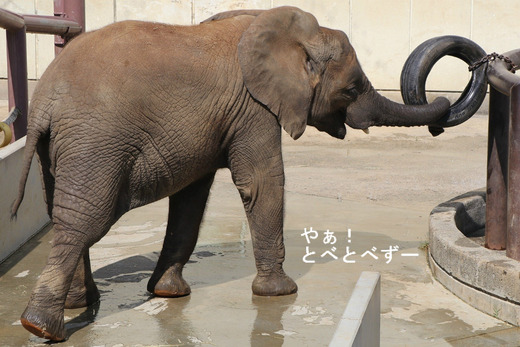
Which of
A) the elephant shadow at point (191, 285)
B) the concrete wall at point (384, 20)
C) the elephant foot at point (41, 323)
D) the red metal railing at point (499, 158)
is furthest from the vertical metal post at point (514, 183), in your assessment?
the concrete wall at point (384, 20)

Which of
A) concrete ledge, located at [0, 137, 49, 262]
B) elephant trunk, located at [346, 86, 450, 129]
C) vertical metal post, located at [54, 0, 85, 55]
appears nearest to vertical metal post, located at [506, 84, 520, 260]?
elephant trunk, located at [346, 86, 450, 129]

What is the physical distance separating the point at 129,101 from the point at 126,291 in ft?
5.32

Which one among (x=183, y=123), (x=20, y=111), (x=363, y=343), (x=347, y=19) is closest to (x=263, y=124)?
(x=183, y=123)

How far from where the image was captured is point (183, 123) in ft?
18.7

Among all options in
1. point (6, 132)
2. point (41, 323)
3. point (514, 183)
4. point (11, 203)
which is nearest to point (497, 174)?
point (514, 183)

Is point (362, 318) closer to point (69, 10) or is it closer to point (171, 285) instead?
point (171, 285)

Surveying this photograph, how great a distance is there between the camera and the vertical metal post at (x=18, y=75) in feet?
27.9

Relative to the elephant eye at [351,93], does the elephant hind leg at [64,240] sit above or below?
below

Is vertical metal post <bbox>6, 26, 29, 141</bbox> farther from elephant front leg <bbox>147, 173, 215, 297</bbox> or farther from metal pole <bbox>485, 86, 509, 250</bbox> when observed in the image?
metal pole <bbox>485, 86, 509, 250</bbox>

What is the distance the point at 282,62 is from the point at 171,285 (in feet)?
5.40

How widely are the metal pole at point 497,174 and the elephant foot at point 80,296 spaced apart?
111 inches

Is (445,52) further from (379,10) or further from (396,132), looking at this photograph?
(379,10)

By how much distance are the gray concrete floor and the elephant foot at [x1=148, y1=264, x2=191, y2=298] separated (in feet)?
0.18

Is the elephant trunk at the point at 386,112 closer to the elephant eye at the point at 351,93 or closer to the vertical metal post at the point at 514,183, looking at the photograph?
the elephant eye at the point at 351,93
